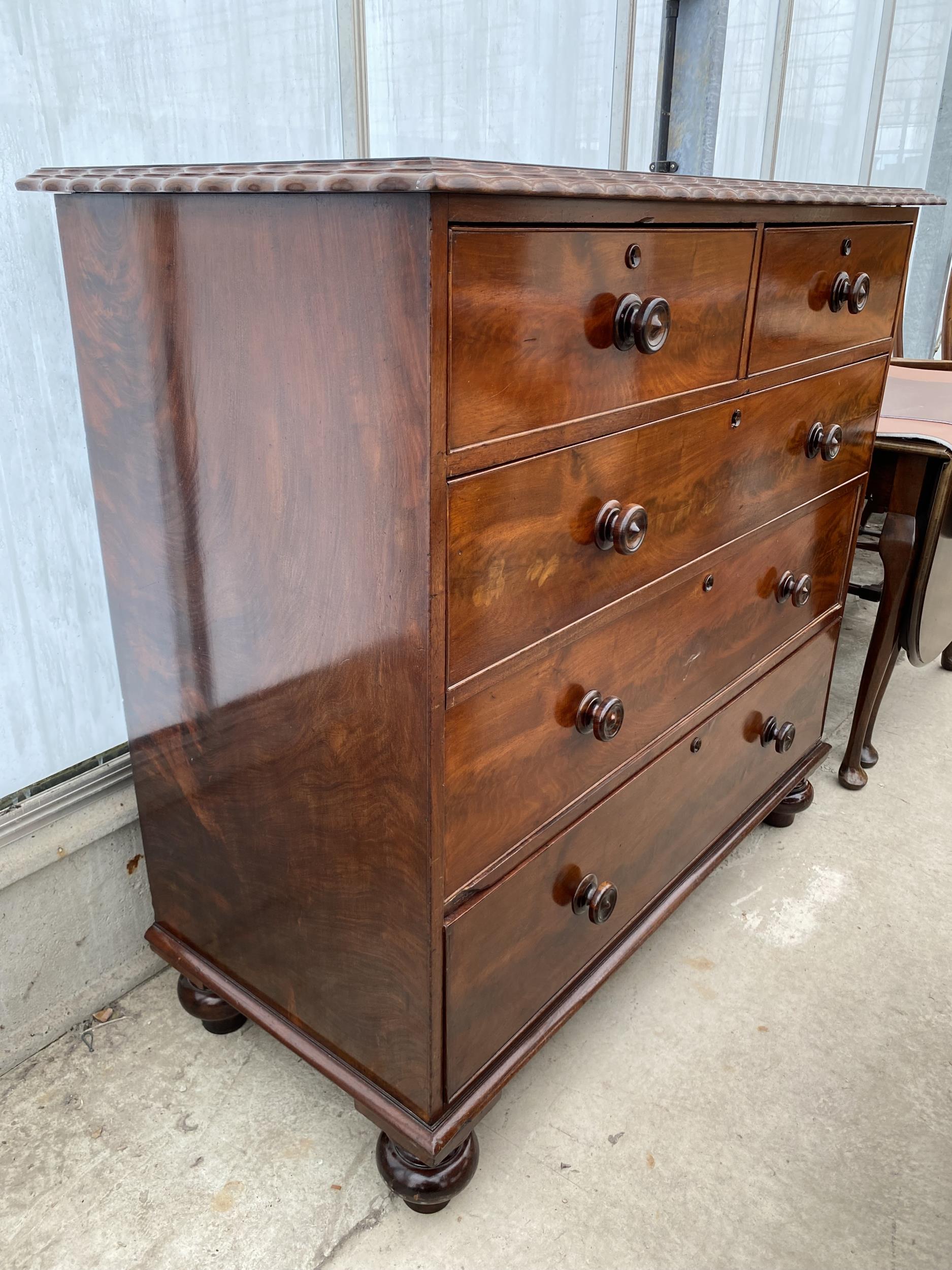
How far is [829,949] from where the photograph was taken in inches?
72.7

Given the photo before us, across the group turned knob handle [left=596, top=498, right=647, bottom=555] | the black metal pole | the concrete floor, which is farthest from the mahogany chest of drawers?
the black metal pole

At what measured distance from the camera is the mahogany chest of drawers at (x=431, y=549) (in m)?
0.92

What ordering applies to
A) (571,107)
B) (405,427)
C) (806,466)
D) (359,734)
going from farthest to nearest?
1. (571,107)
2. (806,466)
3. (359,734)
4. (405,427)

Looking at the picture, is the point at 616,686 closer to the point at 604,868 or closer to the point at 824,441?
the point at 604,868

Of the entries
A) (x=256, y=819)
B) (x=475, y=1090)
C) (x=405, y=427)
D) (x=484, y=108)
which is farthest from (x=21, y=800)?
(x=484, y=108)

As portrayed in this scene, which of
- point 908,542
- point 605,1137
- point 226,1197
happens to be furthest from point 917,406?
point 226,1197

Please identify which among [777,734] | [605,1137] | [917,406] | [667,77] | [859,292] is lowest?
[605,1137]

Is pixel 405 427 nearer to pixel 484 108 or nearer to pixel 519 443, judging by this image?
pixel 519 443

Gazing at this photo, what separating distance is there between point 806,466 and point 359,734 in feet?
3.27

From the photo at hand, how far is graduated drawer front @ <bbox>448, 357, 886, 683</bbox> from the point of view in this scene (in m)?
1.00

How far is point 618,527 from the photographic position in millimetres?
1162

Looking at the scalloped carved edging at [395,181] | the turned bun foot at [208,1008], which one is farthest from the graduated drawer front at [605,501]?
the turned bun foot at [208,1008]

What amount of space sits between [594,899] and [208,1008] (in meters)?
0.65

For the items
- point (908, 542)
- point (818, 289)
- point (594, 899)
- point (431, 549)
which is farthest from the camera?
point (908, 542)
